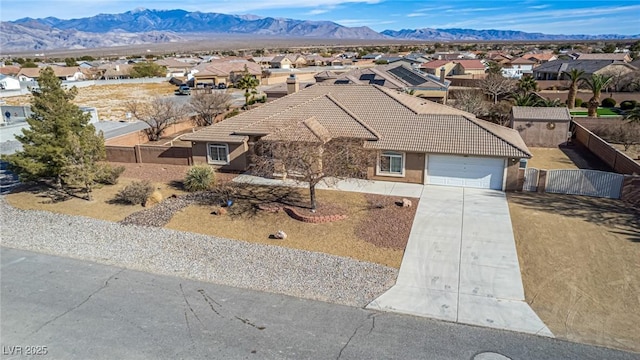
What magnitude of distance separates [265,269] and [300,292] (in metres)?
2.05

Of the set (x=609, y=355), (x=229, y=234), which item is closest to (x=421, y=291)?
(x=609, y=355)

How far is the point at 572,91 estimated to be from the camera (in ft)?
164

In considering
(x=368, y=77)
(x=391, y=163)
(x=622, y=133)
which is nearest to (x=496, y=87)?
(x=368, y=77)

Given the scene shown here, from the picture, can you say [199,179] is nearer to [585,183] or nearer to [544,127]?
[585,183]

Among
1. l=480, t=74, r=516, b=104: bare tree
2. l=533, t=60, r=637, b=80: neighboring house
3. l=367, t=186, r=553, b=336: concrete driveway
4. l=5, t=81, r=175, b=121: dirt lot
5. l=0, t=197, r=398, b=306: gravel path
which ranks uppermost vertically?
l=533, t=60, r=637, b=80: neighboring house

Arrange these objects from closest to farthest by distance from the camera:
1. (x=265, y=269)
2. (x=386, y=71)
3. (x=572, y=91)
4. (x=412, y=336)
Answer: (x=412, y=336) → (x=265, y=269) → (x=572, y=91) → (x=386, y=71)

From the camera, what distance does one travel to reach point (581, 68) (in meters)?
64.4

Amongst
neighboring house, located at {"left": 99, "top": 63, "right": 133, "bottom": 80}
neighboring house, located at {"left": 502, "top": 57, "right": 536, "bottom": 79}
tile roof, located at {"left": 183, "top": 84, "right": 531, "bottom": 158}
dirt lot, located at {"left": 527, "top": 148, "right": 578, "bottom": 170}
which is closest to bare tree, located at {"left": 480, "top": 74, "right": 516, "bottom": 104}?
dirt lot, located at {"left": 527, "top": 148, "right": 578, "bottom": 170}

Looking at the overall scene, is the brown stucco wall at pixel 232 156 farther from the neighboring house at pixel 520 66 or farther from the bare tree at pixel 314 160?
the neighboring house at pixel 520 66

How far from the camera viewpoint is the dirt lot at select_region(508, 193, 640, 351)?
1286 cm

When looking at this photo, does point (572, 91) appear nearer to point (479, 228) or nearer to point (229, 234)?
point (479, 228)

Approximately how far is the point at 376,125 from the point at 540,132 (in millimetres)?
15700

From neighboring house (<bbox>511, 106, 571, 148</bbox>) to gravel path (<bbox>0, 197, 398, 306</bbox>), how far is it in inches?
957

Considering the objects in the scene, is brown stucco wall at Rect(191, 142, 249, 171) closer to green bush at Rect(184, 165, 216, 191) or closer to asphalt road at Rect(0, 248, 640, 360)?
green bush at Rect(184, 165, 216, 191)
